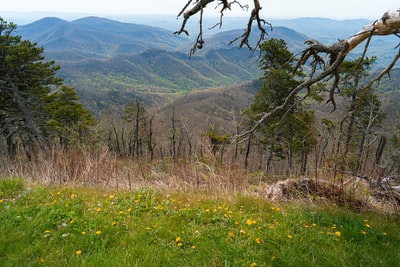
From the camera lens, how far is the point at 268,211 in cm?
372

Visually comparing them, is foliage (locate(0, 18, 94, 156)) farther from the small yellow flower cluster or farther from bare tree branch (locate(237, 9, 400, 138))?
bare tree branch (locate(237, 9, 400, 138))

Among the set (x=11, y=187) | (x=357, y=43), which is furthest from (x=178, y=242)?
(x=11, y=187)

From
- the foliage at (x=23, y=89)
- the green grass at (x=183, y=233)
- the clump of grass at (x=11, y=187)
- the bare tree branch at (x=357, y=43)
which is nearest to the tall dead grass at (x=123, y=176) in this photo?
the clump of grass at (x=11, y=187)

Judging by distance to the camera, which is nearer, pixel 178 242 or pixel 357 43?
pixel 178 242

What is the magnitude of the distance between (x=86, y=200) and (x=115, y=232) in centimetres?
106

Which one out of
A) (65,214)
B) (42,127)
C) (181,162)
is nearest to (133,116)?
(42,127)

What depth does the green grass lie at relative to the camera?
2.62m

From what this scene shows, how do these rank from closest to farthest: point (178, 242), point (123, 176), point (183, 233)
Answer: point (178, 242) < point (183, 233) < point (123, 176)

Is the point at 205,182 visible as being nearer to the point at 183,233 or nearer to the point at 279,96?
the point at 183,233

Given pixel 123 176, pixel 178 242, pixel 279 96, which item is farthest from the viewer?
pixel 279 96

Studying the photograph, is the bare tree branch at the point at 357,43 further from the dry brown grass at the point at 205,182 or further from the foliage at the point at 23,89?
the foliage at the point at 23,89

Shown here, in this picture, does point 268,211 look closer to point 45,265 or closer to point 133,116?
point 45,265

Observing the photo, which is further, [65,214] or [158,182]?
[158,182]

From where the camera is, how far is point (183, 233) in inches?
118
